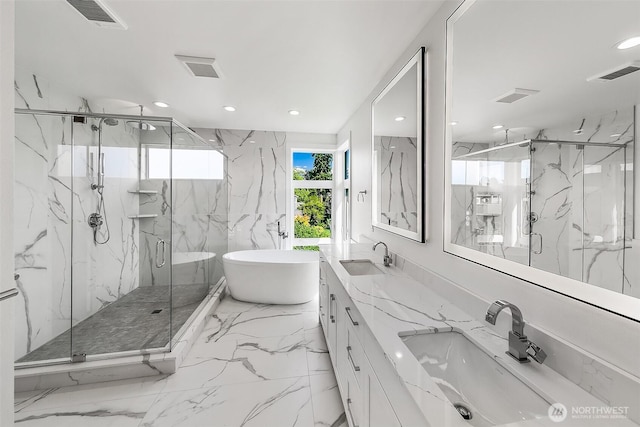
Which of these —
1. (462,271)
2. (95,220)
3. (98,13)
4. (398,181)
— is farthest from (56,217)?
(462,271)

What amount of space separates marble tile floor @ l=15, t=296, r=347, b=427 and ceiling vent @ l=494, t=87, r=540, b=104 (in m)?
1.92

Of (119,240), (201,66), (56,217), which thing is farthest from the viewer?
(119,240)

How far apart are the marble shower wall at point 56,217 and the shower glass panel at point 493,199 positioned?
316 centimetres

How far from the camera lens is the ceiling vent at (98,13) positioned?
1493 millimetres

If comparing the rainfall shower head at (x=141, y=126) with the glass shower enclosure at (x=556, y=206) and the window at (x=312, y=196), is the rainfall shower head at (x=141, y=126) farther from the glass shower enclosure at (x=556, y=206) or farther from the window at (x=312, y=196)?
the glass shower enclosure at (x=556, y=206)

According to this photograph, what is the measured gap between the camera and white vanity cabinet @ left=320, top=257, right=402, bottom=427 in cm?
97

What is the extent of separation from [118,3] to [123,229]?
235 cm

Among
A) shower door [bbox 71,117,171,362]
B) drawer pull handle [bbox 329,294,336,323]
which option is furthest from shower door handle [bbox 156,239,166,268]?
drawer pull handle [bbox 329,294,336,323]

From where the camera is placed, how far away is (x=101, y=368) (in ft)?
6.48

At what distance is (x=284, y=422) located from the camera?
163 cm

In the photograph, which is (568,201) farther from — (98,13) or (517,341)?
(98,13)

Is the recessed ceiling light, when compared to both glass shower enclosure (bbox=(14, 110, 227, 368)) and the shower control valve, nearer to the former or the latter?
glass shower enclosure (bbox=(14, 110, 227, 368))

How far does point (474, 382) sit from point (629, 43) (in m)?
1.08

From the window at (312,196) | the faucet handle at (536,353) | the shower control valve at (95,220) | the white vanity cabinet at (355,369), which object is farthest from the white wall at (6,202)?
the window at (312,196)
